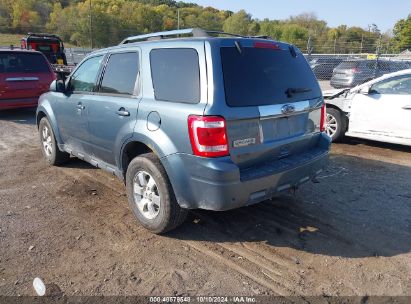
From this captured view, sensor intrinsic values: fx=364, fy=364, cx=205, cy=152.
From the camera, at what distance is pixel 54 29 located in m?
53.0

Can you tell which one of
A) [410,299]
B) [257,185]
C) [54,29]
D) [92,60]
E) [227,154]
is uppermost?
[54,29]

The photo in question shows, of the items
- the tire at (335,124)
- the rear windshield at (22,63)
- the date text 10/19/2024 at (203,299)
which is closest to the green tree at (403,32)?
the tire at (335,124)

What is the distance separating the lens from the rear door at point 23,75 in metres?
9.11

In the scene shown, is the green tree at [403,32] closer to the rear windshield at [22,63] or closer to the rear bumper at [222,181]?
the rear windshield at [22,63]

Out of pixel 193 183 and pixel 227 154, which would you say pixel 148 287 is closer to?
pixel 193 183

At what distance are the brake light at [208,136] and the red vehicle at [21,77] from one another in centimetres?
786

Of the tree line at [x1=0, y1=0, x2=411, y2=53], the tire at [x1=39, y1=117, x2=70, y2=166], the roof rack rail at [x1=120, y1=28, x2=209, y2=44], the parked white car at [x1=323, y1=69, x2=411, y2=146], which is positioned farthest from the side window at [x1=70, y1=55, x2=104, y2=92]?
the tree line at [x1=0, y1=0, x2=411, y2=53]

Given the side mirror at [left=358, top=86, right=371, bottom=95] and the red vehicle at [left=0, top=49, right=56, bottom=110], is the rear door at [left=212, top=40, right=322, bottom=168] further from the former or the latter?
the red vehicle at [left=0, top=49, right=56, bottom=110]

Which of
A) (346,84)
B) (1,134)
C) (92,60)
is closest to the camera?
(92,60)

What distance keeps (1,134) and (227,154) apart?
6.87 m

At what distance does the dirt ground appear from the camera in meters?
2.91

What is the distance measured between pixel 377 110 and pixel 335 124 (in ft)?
2.95

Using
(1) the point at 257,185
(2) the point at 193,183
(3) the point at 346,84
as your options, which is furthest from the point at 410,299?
(3) the point at 346,84

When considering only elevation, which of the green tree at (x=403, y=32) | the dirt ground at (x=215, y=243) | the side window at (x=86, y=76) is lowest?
the dirt ground at (x=215, y=243)
